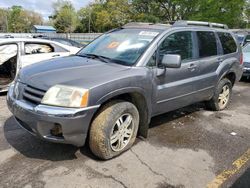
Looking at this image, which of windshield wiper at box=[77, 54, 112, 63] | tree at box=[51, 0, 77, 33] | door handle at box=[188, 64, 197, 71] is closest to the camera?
windshield wiper at box=[77, 54, 112, 63]

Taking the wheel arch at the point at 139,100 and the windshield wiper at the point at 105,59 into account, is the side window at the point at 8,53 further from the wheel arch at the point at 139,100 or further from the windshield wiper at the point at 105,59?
the wheel arch at the point at 139,100

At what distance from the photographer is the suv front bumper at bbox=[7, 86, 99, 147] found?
3.03 metres

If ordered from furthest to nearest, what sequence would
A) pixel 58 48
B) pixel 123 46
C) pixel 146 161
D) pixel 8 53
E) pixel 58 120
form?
pixel 58 48 → pixel 8 53 → pixel 123 46 → pixel 146 161 → pixel 58 120

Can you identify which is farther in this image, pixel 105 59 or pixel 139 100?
pixel 105 59

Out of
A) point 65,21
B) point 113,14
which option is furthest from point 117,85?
point 65,21

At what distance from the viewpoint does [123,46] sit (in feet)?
13.5

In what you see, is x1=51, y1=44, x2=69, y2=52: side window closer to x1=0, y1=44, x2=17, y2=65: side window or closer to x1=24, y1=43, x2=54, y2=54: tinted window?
x1=24, y1=43, x2=54, y2=54: tinted window

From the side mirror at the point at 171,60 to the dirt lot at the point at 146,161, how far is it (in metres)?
1.18

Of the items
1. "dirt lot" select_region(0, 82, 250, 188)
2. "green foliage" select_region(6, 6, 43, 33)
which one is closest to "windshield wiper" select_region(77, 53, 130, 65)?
"dirt lot" select_region(0, 82, 250, 188)

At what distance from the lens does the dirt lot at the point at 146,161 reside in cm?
317

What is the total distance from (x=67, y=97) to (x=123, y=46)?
4.64 feet

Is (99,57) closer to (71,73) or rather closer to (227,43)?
(71,73)

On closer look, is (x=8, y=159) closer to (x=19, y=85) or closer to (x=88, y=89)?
(x=19, y=85)

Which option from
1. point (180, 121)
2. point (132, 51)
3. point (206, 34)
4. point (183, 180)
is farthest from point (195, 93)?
point (183, 180)
